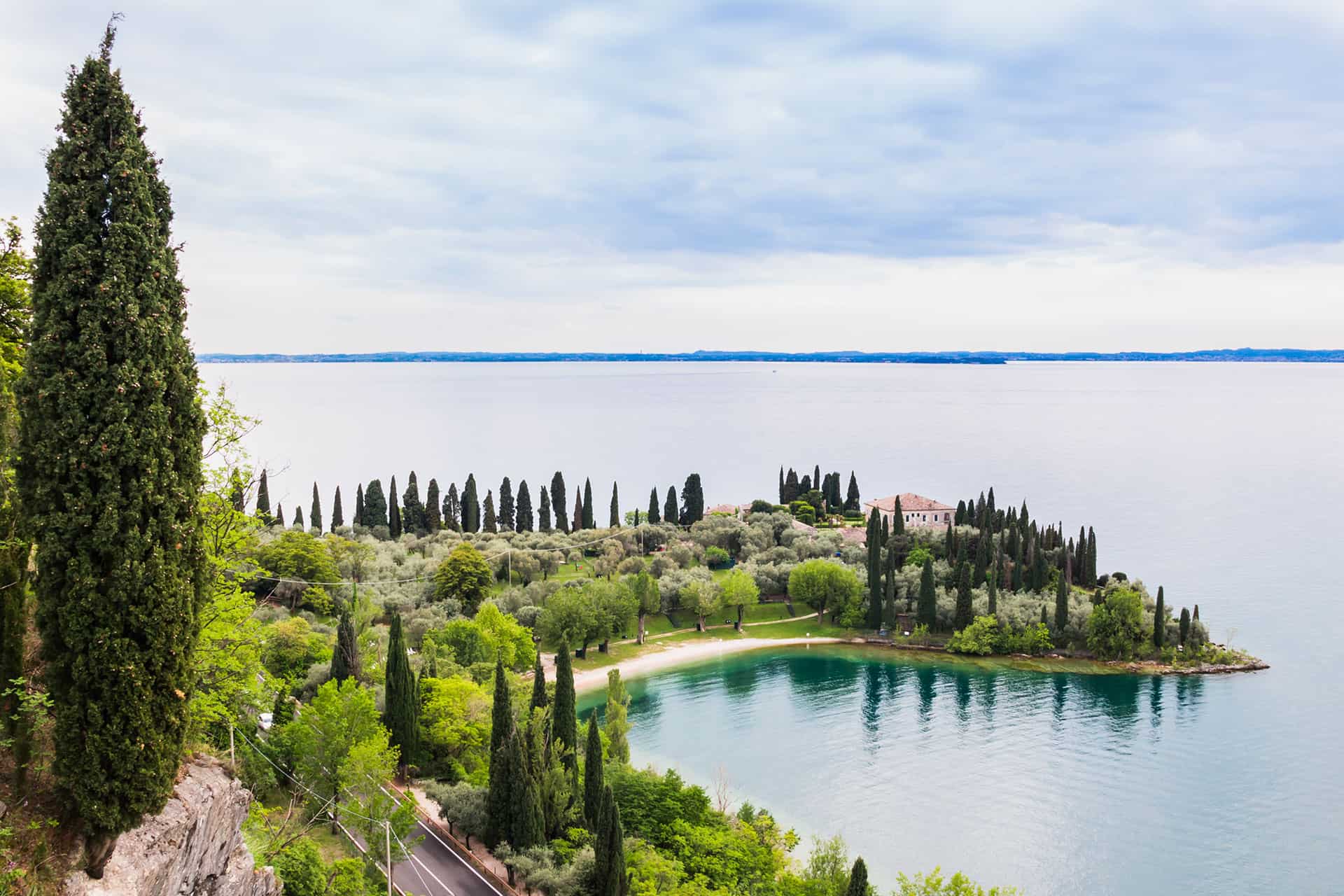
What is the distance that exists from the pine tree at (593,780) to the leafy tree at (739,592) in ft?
114

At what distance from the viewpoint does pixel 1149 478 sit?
419ft

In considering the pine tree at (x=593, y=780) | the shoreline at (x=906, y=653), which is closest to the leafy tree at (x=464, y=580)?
the shoreline at (x=906, y=653)

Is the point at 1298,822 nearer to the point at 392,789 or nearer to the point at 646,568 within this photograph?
the point at 392,789

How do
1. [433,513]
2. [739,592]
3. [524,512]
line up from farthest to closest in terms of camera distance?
[524,512] < [433,513] < [739,592]

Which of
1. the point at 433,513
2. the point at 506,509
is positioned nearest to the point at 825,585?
the point at 506,509

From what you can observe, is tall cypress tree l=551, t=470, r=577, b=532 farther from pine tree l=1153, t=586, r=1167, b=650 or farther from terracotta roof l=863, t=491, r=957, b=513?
pine tree l=1153, t=586, r=1167, b=650

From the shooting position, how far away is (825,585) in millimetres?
66188

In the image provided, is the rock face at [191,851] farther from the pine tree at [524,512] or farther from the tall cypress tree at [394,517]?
the pine tree at [524,512]

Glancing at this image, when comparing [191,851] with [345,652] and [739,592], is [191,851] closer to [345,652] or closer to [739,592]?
[345,652]

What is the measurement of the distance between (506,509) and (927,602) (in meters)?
40.1

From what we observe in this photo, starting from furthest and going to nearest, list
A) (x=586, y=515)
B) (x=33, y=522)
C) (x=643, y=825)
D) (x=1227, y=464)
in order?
(x=1227, y=464) < (x=586, y=515) < (x=643, y=825) < (x=33, y=522)

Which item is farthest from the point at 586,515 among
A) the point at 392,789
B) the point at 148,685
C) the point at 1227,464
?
the point at 1227,464

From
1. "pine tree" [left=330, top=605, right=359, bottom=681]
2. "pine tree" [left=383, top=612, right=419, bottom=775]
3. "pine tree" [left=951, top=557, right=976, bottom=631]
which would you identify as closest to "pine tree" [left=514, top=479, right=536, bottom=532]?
"pine tree" [left=951, top=557, right=976, bottom=631]

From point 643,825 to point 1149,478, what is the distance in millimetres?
118583
